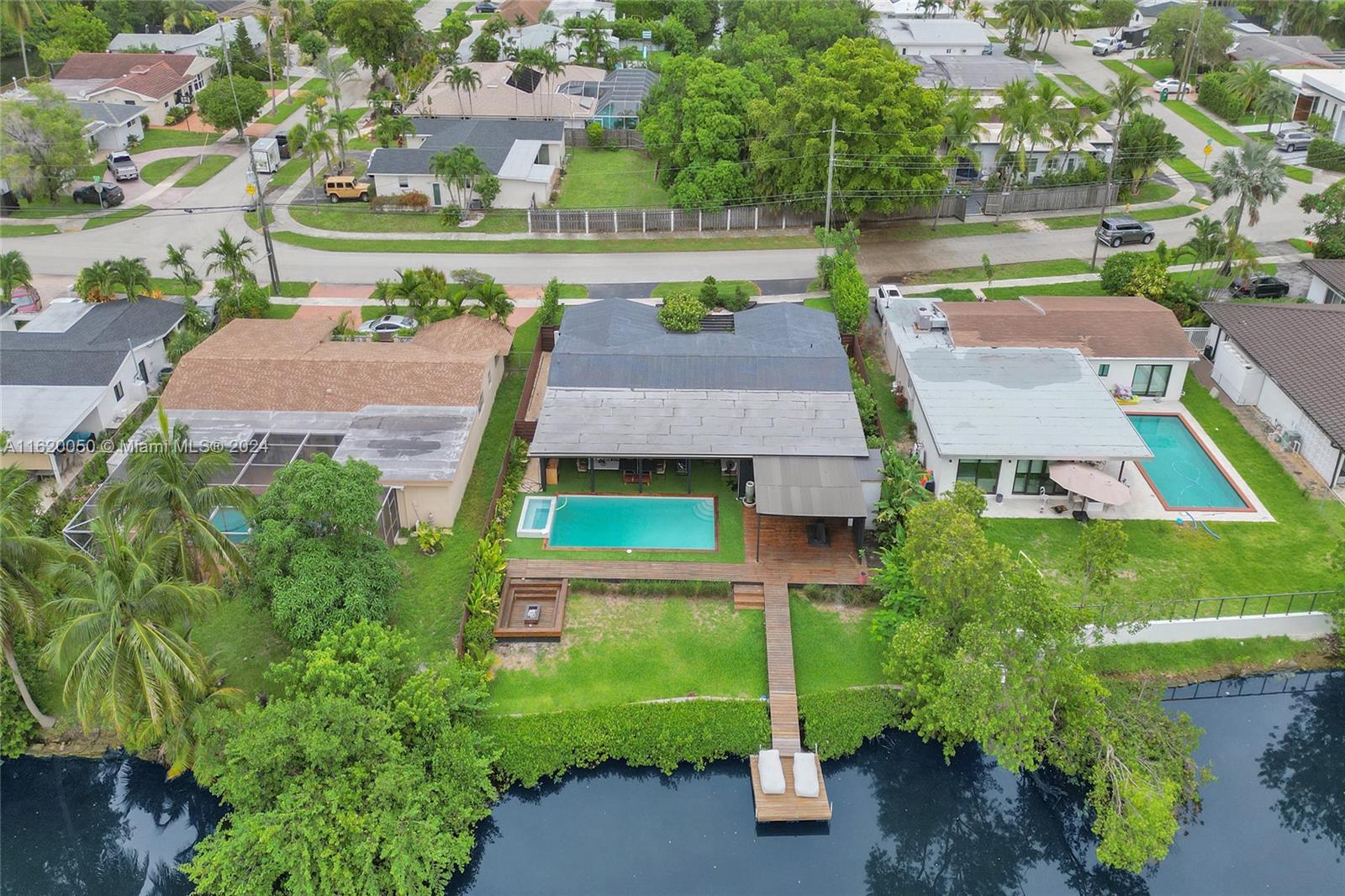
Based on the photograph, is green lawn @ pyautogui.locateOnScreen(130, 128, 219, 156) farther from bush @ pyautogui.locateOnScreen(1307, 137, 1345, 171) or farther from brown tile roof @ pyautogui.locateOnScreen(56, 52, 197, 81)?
bush @ pyautogui.locateOnScreen(1307, 137, 1345, 171)

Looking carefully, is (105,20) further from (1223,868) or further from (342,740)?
(1223,868)

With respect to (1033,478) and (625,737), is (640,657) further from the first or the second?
(1033,478)

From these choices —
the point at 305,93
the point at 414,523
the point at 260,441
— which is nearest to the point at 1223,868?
the point at 414,523

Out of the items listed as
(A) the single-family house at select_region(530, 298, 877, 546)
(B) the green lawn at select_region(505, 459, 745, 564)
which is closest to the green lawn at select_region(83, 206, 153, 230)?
(A) the single-family house at select_region(530, 298, 877, 546)

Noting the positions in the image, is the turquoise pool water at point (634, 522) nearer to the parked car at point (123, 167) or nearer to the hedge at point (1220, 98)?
the parked car at point (123, 167)

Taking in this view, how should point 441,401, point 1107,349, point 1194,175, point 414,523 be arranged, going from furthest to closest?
point 1194,175 < point 1107,349 < point 441,401 < point 414,523

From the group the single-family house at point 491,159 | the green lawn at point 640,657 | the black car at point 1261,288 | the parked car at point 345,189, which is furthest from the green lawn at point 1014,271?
the parked car at point 345,189

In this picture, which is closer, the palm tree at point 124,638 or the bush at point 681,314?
the palm tree at point 124,638
